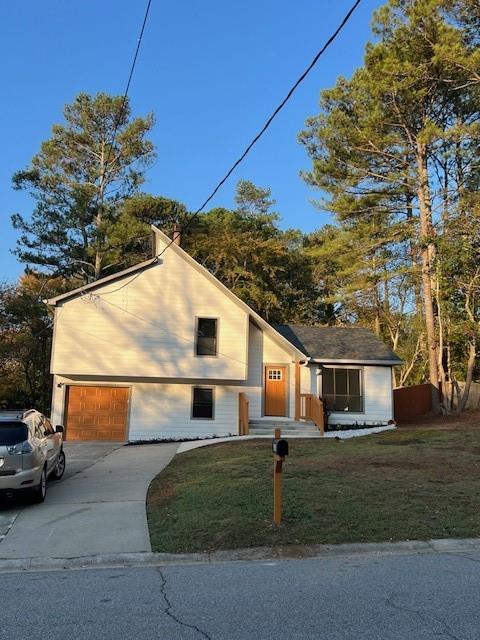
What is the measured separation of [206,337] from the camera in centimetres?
2130

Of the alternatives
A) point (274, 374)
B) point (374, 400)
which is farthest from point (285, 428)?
point (374, 400)

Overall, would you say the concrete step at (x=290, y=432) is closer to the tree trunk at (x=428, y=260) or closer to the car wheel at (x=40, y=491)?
the tree trunk at (x=428, y=260)

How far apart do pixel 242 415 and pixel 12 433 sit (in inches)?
482

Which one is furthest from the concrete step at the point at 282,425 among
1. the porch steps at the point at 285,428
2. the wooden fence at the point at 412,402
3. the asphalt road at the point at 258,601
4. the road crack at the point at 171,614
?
the road crack at the point at 171,614

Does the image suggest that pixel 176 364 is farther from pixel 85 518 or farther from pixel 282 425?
pixel 85 518

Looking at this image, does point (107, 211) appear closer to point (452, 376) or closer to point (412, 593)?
point (452, 376)

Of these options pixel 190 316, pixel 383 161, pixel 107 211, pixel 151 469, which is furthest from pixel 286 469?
pixel 107 211

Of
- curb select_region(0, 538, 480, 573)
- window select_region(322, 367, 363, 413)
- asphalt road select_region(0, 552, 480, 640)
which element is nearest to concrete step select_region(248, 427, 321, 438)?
window select_region(322, 367, 363, 413)

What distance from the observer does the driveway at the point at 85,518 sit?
7039 millimetres

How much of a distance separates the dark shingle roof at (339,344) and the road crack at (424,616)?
58.3 ft

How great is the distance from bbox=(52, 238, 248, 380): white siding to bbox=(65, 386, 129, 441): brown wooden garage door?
60.4 inches

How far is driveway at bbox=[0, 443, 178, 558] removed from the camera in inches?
277

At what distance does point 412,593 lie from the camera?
199 inches

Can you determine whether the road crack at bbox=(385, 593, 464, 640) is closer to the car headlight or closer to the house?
the car headlight
